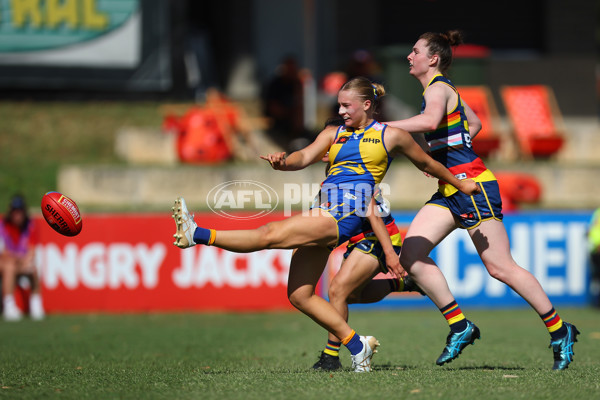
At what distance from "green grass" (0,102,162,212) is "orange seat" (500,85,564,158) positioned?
8.00m

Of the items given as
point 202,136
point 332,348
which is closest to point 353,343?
point 332,348

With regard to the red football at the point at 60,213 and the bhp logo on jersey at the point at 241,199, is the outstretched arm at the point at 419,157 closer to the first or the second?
the red football at the point at 60,213

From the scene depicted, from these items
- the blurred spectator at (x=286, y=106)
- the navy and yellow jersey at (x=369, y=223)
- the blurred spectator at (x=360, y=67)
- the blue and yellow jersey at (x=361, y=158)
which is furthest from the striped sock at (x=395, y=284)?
the blurred spectator at (x=286, y=106)

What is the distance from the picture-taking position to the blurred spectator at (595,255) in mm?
13492

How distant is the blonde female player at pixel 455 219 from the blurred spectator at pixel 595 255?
24.3ft

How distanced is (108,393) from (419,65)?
315 cm

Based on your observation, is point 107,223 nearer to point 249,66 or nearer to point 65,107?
point 65,107

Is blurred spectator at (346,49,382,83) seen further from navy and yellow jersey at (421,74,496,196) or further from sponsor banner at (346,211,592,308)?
navy and yellow jersey at (421,74,496,196)

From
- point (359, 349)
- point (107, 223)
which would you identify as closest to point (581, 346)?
point (359, 349)

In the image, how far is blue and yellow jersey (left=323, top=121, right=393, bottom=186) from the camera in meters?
6.13

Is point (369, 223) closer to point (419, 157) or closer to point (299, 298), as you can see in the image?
point (419, 157)

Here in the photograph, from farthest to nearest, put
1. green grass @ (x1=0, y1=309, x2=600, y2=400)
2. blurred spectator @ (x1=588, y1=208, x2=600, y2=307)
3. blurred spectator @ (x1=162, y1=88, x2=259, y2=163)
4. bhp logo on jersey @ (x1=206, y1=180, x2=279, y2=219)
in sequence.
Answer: blurred spectator @ (x1=162, y1=88, x2=259, y2=163) → bhp logo on jersey @ (x1=206, y1=180, x2=279, y2=219) → blurred spectator @ (x1=588, y1=208, x2=600, y2=307) → green grass @ (x1=0, y1=309, x2=600, y2=400)

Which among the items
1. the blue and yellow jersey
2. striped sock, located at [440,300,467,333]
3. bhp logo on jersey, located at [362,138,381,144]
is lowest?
striped sock, located at [440,300,467,333]

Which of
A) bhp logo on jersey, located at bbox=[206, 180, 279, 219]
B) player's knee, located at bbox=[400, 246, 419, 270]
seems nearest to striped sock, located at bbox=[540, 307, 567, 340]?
player's knee, located at bbox=[400, 246, 419, 270]
